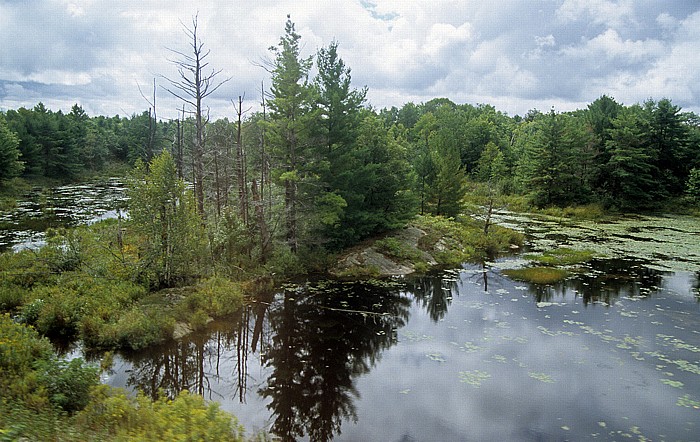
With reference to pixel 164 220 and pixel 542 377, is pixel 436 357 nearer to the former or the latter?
pixel 542 377

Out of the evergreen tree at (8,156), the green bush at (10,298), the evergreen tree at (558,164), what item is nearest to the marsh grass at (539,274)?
the green bush at (10,298)

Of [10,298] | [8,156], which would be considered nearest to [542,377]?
[10,298]

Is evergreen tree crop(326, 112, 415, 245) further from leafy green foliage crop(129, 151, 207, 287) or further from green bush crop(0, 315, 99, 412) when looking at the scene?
green bush crop(0, 315, 99, 412)

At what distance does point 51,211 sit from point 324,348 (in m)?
32.6

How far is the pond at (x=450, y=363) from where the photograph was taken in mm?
9594

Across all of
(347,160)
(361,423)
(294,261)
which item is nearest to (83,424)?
(361,423)

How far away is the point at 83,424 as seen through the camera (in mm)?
6641

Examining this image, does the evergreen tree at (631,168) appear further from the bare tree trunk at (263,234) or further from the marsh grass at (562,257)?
the bare tree trunk at (263,234)

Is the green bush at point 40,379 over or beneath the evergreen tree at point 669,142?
beneath

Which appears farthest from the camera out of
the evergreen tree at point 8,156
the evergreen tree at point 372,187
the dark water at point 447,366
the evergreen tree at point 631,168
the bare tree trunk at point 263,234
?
the evergreen tree at point 631,168

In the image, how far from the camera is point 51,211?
3544 cm

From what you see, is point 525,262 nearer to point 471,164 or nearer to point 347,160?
point 347,160

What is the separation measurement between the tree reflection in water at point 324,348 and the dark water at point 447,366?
5 centimetres

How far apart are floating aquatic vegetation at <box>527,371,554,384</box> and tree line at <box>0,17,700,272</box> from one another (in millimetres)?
11768
